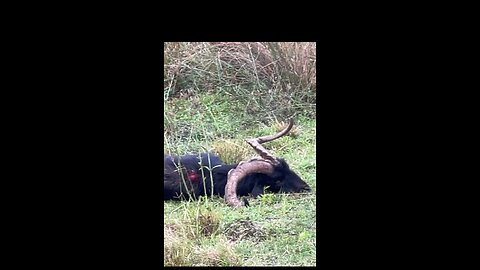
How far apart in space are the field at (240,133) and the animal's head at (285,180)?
0.12ft

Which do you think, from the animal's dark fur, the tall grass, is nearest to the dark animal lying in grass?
the animal's dark fur

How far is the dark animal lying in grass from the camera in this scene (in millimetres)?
4262

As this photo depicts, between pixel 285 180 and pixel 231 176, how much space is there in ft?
1.00

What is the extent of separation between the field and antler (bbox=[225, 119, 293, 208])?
0.12 ft

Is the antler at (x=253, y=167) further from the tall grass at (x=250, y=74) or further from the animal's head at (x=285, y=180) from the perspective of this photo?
the tall grass at (x=250, y=74)

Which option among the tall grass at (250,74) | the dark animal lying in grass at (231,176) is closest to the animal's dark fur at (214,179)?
the dark animal lying in grass at (231,176)

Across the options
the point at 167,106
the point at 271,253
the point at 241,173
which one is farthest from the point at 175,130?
the point at 271,253

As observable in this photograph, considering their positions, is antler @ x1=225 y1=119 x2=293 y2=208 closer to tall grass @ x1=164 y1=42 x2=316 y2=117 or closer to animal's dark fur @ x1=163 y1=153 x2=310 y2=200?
animal's dark fur @ x1=163 y1=153 x2=310 y2=200

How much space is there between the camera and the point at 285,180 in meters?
4.30

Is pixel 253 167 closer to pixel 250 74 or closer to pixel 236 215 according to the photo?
pixel 236 215

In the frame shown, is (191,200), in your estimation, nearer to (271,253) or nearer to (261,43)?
(271,253)

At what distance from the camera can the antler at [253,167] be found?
4273mm

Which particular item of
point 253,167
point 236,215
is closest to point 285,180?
point 253,167
